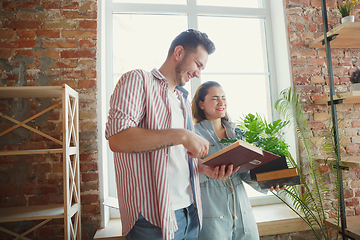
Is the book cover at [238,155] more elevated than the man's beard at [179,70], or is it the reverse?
the man's beard at [179,70]

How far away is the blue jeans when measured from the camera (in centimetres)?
96

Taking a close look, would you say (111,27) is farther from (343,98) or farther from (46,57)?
(343,98)

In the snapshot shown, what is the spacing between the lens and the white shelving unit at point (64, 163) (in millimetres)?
1491

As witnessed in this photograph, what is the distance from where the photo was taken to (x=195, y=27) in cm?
241

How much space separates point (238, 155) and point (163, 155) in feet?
1.13

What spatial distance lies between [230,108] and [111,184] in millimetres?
1428

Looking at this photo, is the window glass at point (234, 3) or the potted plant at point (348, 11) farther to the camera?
the window glass at point (234, 3)

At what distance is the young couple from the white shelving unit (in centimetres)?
65

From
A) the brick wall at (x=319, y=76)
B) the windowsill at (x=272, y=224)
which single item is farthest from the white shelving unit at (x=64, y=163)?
the brick wall at (x=319, y=76)

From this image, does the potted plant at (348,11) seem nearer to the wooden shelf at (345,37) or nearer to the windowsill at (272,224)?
the wooden shelf at (345,37)

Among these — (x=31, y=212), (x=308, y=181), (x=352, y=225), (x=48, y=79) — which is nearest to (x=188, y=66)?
(x=48, y=79)

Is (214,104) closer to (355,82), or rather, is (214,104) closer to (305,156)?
(305,156)

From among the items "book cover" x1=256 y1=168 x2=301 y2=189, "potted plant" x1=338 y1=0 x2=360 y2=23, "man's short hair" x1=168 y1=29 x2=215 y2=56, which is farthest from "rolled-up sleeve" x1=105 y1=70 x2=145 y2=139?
"potted plant" x1=338 y1=0 x2=360 y2=23

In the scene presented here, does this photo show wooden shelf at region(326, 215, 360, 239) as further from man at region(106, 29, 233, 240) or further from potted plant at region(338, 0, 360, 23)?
potted plant at region(338, 0, 360, 23)
